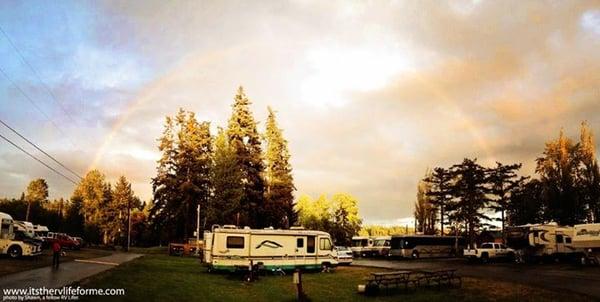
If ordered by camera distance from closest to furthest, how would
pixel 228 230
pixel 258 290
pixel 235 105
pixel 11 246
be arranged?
pixel 258 290, pixel 228 230, pixel 11 246, pixel 235 105

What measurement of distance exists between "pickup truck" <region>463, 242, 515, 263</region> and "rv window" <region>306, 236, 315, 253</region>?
71.5 ft

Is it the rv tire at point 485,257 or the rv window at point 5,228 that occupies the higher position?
the rv window at point 5,228

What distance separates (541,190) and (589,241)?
81.2ft

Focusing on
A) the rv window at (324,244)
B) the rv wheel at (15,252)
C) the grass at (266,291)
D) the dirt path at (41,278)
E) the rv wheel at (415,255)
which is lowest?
the rv wheel at (415,255)

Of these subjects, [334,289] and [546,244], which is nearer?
[334,289]

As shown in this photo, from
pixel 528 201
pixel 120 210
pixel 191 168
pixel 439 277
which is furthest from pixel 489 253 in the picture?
pixel 120 210

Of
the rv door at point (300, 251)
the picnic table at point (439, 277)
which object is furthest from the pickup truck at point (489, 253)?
the picnic table at point (439, 277)

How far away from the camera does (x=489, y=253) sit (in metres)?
48.1

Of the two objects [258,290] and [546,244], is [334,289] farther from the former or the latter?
[546,244]

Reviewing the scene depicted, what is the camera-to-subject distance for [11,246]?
109 ft

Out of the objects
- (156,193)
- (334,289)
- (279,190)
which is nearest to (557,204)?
(279,190)

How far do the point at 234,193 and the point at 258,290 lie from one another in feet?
98.8

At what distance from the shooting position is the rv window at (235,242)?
Result: 100 feet

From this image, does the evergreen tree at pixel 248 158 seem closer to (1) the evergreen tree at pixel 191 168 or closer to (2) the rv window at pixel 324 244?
(1) the evergreen tree at pixel 191 168
